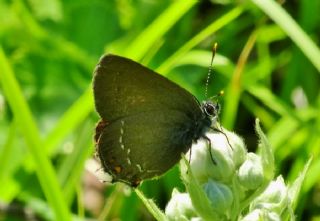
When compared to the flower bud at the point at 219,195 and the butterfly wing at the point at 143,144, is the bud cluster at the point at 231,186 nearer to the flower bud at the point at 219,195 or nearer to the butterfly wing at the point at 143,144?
the flower bud at the point at 219,195

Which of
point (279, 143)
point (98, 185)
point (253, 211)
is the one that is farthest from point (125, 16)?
point (253, 211)

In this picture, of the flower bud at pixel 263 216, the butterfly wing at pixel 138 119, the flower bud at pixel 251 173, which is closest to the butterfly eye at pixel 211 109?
the butterfly wing at pixel 138 119

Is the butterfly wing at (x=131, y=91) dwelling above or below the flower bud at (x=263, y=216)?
above

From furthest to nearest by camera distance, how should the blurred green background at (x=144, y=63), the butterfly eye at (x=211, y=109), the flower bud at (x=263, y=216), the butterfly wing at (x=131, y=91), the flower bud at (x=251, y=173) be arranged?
the blurred green background at (x=144, y=63) < the butterfly eye at (x=211, y=109) < the butterfly wing at (x=131, y=91) < the flower bud at (x=251, y=173) < the flower bud at (x=263, y=216)

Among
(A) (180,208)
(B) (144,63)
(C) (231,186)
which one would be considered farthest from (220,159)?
(B) (144,63)

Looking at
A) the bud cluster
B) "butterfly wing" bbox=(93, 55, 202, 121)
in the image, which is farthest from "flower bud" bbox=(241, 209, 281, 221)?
"butterfly wing" bbox=(93, 55, 202, 121)

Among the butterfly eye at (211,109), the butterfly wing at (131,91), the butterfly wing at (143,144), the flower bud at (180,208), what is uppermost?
the butterfly wing at (131,91)
